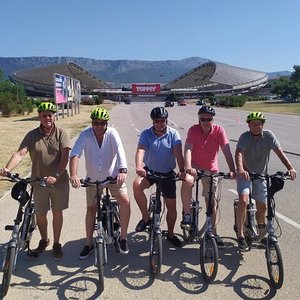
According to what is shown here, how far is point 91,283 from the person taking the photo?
177 inches

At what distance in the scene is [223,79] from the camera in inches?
6831

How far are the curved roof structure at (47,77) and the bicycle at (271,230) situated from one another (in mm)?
167636

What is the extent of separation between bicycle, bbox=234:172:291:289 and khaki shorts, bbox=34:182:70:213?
2218 mm

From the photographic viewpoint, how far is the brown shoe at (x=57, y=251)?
5195 mm

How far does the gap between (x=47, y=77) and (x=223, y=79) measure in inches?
2853

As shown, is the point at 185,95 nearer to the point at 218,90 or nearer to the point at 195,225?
the point at 218,90

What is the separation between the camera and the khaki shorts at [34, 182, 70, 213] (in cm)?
507

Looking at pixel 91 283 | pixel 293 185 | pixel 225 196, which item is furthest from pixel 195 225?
pixel 293 185

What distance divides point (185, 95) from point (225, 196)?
176 m

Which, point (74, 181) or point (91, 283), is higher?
point (74, 181)

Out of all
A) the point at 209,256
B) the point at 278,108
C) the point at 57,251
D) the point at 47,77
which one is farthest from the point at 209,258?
the point at 47,77

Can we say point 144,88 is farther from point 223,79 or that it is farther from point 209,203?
point 209,203

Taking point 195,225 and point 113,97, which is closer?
point 195,225

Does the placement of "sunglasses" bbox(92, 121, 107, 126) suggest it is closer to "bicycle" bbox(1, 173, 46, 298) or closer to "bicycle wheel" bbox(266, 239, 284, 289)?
"bicycle" bbox(1, 173, 46, 298)
